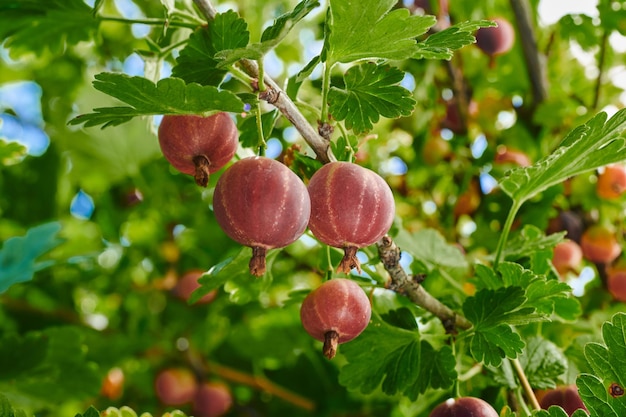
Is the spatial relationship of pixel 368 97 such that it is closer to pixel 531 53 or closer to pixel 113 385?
pixel 531 53

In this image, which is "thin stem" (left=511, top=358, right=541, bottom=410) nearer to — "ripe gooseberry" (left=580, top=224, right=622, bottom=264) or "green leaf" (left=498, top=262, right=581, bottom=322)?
"green leaf" (left=498, top=262, right=581, bottom=322)

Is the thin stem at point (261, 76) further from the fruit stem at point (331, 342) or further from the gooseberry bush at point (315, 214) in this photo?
the fruit stem at point (331, 342)

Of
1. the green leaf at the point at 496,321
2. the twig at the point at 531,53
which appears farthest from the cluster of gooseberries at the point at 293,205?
the twig at the point at 531,53

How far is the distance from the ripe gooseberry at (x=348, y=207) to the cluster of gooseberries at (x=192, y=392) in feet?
4.36

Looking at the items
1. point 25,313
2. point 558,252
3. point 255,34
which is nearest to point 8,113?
point 25,313

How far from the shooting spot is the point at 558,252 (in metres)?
1.78

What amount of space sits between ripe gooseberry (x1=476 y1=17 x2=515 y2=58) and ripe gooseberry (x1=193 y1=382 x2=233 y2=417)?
4.70 ft

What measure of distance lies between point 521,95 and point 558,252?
0.65 metres

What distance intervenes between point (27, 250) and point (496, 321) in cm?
122

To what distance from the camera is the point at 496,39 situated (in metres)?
2.03

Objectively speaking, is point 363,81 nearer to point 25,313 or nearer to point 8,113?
point 25,313

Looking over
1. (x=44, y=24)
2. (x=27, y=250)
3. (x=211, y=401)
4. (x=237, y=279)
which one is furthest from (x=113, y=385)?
(x=44, y=24)

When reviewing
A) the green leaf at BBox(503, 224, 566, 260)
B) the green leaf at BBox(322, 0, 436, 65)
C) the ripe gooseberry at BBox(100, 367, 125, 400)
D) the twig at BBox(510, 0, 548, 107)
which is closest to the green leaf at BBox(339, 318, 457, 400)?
the green leaf at BBox(503, 224, 566, 260)

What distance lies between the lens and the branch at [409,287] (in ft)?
3.11
